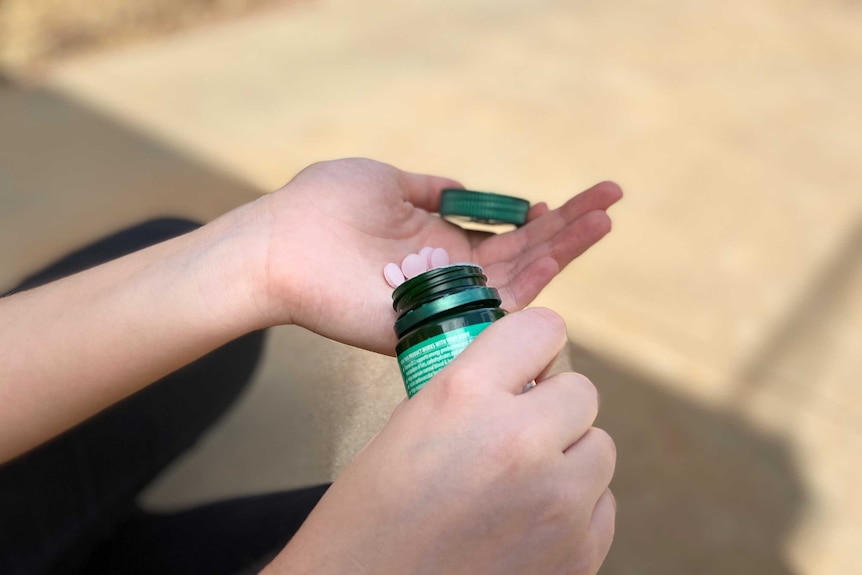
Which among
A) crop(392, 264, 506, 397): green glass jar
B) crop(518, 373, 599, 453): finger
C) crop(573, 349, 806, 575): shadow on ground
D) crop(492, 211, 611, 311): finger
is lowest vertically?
crop(573, 349, 806, 575): shadow on ground

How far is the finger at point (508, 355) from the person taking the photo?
37cm

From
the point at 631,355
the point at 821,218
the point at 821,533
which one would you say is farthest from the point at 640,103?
the point at 821,533

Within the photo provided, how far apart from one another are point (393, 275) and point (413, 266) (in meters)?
0.02

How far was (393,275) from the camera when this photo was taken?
0.59m

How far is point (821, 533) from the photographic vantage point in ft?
3.10

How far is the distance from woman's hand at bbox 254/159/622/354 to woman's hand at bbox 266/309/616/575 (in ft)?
0.65

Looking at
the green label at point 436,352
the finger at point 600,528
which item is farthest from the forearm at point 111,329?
the finger at point 600,528

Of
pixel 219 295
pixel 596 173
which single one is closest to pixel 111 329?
pixel 219 295

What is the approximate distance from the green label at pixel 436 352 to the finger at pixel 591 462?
8 centimetres

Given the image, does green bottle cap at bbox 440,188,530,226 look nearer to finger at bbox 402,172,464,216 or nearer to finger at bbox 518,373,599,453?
finger at bbox 402,172,464,216

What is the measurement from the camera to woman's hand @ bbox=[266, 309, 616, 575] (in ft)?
1.20

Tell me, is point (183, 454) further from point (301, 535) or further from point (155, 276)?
point (301, 535)

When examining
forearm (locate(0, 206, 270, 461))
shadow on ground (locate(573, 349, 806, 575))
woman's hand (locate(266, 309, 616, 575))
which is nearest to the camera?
woman's hand (locate(266, 309, 616, 575))

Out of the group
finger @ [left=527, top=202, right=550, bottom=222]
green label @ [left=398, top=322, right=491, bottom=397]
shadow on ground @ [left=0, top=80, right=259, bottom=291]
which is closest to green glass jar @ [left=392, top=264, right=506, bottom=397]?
green label @ [left=398, top=322, right=491, bottom=397]
